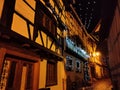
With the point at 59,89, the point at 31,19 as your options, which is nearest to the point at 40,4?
the point at 31,19

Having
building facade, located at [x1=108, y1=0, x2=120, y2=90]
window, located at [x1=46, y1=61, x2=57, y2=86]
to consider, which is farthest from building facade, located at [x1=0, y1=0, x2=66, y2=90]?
building facade, located at [x1=108, y1=0, x2=120, y2=90]

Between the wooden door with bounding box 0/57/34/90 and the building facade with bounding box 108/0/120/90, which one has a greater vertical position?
the building facade with bounding box 108/0/120/90

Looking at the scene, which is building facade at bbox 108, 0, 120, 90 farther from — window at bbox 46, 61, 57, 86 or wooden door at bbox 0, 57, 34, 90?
wooden door at bbox 0, 57, 34, 90

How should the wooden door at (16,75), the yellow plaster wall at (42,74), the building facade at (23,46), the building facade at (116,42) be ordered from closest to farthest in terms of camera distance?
the building facade at (23,46) → the wooden door at (16,75) → the building facade at (116,42) → the yellow plaster wall at (42,74)

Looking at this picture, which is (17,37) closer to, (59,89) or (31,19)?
(31,19)

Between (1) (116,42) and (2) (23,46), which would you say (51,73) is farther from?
(1) (116,42)

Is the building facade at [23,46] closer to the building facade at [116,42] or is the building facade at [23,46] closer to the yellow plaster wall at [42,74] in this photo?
the yellow plaster wall at [42,74]

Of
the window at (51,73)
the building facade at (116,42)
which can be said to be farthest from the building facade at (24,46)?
the building facade at (116,42)

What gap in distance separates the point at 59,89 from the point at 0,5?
647cm

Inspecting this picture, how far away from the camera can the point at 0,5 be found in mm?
3941

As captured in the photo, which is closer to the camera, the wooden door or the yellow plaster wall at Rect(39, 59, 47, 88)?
the wooden door

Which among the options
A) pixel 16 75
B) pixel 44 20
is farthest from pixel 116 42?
pixel 44 20

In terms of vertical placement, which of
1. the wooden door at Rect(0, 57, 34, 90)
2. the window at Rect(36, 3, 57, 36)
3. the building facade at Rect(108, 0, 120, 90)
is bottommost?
the wooden door at Rect(0, 57, 34, 90)

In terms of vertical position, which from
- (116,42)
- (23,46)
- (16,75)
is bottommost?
(16,75)
